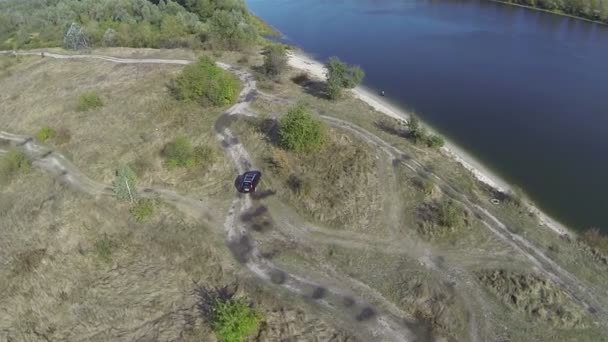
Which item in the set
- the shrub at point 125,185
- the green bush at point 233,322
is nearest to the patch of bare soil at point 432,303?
the green bush at point 233,322

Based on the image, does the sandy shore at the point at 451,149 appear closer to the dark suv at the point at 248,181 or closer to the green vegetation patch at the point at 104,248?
the dark suv at the point at 248,181

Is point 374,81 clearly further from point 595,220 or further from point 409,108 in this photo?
point 595,220

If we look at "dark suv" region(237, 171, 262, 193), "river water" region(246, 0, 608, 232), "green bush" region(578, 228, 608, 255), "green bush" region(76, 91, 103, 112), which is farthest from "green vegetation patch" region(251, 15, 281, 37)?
"green bush" region(578, 228, 608, 255)

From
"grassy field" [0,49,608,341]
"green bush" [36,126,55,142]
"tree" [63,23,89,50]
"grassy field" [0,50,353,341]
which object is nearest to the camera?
"grassy field" [0,49,608,341]

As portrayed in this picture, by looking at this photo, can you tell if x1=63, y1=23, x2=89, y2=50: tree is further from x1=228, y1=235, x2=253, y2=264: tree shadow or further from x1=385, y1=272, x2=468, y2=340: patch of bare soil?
x1=385, y1=272, x2=468, y2=340: patch of bare soil

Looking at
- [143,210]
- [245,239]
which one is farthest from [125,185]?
[245,239]

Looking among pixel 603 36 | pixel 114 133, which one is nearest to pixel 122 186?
pixel 114 133
